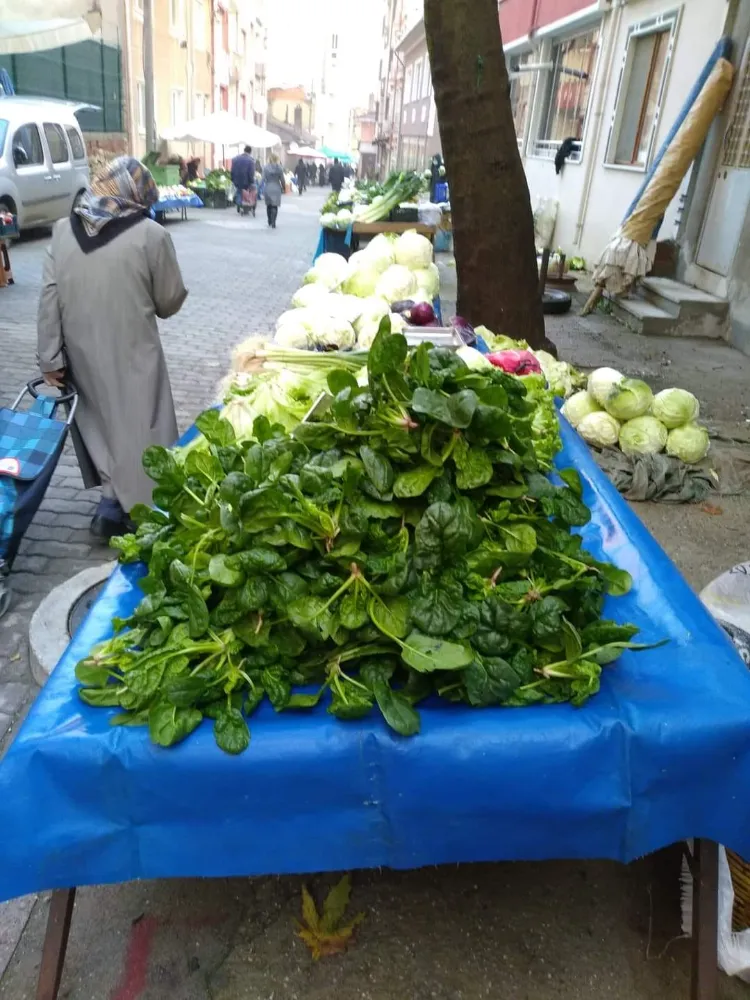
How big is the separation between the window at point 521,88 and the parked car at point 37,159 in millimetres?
9048

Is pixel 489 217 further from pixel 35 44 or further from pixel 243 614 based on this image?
pixel 35 44

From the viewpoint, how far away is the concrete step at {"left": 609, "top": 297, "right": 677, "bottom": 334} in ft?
27.9

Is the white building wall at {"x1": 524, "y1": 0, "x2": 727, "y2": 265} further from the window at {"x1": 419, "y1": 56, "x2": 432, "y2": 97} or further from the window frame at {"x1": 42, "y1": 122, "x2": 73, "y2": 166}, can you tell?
the window at {"x1": 419, "y1": 56, "x2": 432, "y2": 97}

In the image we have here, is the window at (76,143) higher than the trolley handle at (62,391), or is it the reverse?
the window at (76,143)

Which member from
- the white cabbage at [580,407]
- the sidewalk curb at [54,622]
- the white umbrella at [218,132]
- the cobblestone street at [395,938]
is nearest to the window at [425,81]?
the white umbrella at [218,132]

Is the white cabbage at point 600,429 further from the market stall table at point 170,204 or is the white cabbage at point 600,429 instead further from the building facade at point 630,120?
the market stall table at point 170,204

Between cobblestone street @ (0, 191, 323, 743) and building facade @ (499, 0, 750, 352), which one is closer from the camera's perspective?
cobblestone street @ (0, 191, 323, 743)

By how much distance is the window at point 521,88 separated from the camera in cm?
1627

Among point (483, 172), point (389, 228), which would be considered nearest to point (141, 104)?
point (389, 228)

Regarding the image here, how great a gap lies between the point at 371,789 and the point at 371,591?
1.39 feet

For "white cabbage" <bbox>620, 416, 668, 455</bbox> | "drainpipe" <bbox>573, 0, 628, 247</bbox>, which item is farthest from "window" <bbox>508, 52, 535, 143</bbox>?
"white cabbage" <bbox>620, 416, 668, 455</bbox>

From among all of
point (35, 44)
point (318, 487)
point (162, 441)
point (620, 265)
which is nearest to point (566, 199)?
point (620, 265)

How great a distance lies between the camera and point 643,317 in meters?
8.57

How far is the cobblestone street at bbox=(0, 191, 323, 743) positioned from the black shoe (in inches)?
2.9
